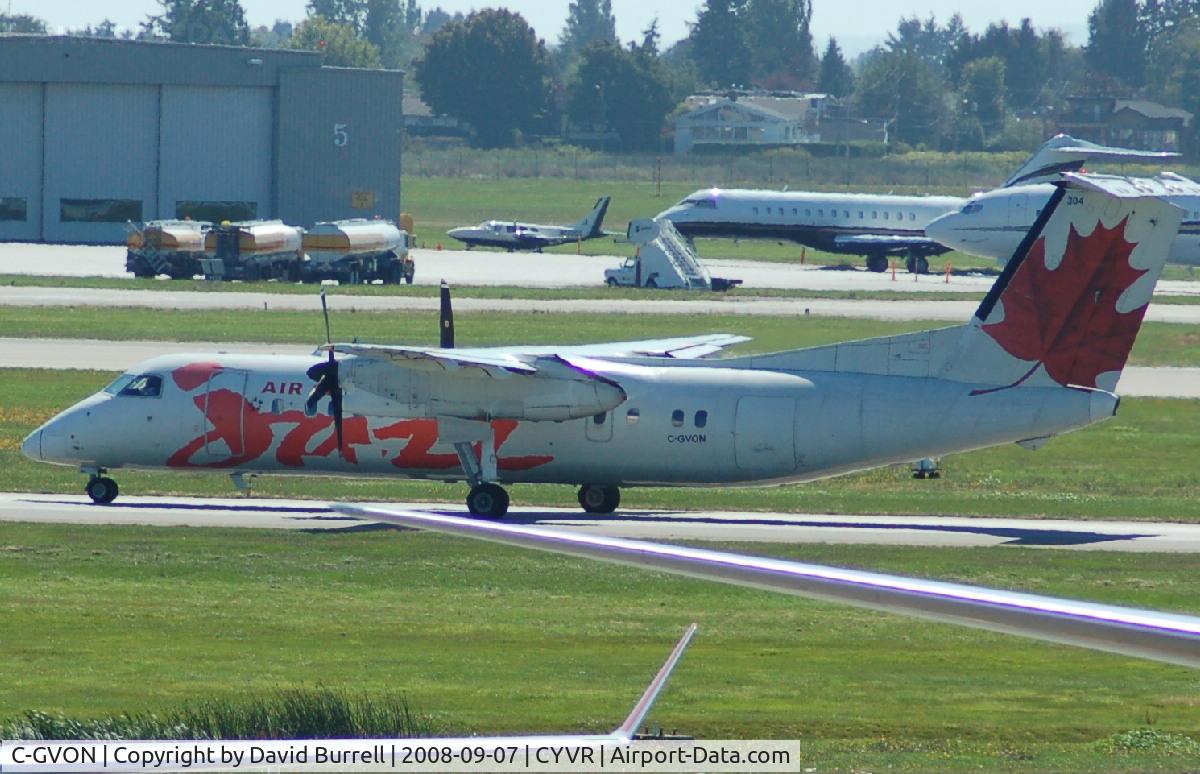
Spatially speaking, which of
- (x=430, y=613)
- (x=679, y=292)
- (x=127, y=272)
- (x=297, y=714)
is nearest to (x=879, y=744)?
(x=297, y=714)

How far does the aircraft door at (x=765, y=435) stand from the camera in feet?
97.7

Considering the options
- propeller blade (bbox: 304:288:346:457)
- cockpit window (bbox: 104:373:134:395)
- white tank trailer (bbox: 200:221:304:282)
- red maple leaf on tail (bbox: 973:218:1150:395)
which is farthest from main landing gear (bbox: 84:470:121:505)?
white tank trailer (bbox: 200:221:304:282)

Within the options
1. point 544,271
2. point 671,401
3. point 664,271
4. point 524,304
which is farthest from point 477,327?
point 671,401

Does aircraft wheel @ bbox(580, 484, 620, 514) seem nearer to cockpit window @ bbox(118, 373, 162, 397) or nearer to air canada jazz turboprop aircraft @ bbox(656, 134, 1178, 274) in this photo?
cockpit window @ bbox(118, 373, 162, 397)

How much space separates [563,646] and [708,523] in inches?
420

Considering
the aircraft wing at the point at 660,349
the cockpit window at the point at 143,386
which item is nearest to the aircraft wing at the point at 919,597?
the aircraft wing at the point at 660,349

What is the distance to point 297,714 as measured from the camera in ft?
37.8

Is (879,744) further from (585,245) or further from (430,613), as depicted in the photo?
(585,245)

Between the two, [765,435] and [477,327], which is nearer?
[765,435]

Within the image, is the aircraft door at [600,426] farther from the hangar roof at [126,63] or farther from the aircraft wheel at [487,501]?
the hangar roof at [126,63]

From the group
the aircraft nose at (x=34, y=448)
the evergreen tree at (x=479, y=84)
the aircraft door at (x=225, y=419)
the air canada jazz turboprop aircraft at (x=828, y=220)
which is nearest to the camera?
the aircraft door at (x=225, y=419)

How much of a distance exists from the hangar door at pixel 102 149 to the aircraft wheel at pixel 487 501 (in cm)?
7440

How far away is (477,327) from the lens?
63.8 m
